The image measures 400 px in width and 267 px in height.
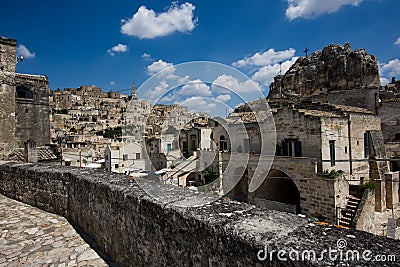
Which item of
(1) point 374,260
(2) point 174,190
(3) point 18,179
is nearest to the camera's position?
(1) point 374,260

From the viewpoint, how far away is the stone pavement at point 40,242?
307 centimetres

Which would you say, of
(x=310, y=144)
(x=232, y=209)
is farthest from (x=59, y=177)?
(x=310, y=144)

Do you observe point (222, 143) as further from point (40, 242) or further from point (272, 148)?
point (40, 242)

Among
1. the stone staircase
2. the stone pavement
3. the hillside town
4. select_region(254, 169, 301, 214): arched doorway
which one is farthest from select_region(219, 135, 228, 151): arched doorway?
the stone pavement

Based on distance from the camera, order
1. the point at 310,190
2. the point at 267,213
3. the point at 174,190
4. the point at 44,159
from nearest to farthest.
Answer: the point at 267,213 → the point at 174,190 → the point at 44,159 → the point at 310,190

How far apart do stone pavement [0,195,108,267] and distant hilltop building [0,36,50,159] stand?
13.7m

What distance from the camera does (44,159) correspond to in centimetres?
1154

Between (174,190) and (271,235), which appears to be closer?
(271,235)

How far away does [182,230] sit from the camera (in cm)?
214

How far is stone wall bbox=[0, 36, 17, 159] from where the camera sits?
15.3m

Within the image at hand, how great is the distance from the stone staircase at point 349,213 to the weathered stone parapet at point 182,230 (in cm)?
1217

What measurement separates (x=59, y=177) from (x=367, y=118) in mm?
18902

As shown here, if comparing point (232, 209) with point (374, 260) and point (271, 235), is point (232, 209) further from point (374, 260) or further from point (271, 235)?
point (374, 260)

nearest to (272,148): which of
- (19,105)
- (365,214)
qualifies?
(365,214)
